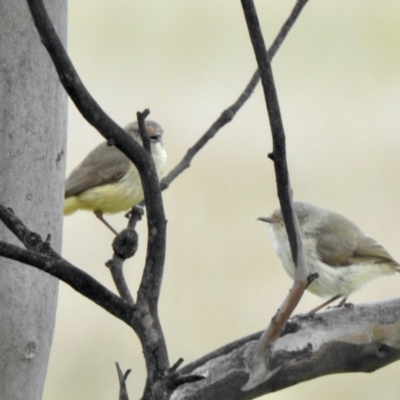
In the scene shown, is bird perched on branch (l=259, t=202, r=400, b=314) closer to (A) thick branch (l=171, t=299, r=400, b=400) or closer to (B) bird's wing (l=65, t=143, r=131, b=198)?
(B) bird's wing (l=65, t=143, r=131, b=198)

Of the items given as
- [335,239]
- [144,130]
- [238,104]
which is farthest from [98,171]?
[144,130]

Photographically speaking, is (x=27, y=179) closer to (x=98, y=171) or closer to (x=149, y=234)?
(x=149, y=234)

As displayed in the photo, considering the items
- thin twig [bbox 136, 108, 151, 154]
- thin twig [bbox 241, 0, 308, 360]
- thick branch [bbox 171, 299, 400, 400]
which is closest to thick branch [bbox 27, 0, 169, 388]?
thin twig [bbox 136, 108, 151, 154]

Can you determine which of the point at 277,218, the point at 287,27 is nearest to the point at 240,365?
the point at 287,27

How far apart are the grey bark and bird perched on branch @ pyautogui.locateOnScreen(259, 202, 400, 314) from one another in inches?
87.6

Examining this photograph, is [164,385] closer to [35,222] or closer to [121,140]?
[121,140]

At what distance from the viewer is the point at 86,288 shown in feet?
3.32

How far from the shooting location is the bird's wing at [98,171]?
4.22 metres

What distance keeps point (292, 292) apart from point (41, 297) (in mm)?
432

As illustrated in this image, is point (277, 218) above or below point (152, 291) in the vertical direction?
above

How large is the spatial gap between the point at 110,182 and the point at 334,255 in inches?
49.3

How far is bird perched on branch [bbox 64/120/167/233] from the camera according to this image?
163 inches

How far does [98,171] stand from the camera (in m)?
4.30

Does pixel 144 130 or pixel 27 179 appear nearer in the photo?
pixel 144 130
